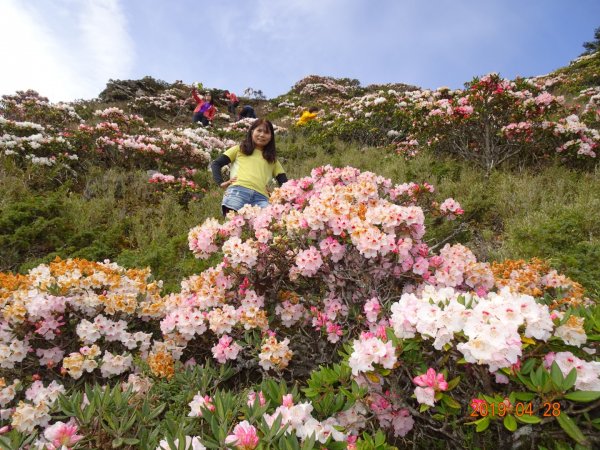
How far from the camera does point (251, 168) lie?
488cm

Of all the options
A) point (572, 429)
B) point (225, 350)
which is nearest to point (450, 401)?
point (572, 429)

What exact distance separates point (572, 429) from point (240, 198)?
13.2 ft

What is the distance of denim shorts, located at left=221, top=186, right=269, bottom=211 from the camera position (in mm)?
4668

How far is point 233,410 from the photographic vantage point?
1748mm

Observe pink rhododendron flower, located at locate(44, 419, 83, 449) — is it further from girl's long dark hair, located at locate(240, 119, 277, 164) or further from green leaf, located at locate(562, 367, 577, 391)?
girl's long dark hair, located at locate(240, 119, 277, 164)

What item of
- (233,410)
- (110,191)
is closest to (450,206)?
(233,410)

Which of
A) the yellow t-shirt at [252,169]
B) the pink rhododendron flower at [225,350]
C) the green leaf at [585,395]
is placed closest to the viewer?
the green leaf at [585,395]

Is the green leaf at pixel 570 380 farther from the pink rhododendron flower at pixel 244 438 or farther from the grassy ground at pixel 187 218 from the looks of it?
the grassy ground at pixel 187 218

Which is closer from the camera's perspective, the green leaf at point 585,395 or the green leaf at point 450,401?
the green leaf at point 585,395

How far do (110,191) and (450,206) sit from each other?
21.4ft

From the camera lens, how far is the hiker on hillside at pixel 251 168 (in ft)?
15.6

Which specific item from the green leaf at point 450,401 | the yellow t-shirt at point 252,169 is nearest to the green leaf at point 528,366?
the green leaf at point 450,401

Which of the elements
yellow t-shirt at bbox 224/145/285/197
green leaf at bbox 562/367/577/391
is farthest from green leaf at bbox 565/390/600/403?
yellow t-shirt at bbox 224/145/285/197

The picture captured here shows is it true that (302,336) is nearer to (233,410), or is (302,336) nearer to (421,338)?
(233,410)
